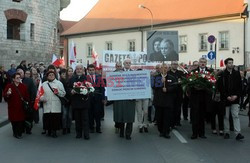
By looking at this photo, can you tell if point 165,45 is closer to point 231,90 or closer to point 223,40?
point 231,90

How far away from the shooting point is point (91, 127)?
1109 centimetres

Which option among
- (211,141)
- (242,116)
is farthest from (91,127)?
(242,116)

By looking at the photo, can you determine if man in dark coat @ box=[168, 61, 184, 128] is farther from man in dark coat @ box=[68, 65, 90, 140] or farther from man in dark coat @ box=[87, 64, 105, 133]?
man in dark coat @ box=[68, 65, 90, 140]

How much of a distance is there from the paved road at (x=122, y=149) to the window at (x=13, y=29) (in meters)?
24.1

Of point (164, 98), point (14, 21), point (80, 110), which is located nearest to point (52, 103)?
point (80, 110)

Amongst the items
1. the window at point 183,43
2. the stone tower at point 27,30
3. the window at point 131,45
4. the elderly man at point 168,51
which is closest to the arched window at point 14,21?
the stone tower at point 27,30

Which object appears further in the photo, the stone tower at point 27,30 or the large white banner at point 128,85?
the stone tower at point 27,30

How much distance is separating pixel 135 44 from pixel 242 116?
3261 cm

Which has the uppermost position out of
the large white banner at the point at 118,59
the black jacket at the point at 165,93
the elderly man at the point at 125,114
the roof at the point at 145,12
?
the roof at the point at 145,12

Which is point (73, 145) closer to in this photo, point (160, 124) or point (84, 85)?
point (84, 85)

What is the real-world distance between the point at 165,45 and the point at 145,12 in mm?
36809

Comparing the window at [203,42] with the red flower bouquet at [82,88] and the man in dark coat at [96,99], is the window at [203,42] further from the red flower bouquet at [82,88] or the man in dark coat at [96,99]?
the red flower bouquet at [82,88]

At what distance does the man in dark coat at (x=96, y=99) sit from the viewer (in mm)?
11023

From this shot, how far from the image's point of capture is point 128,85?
34.3 ft
